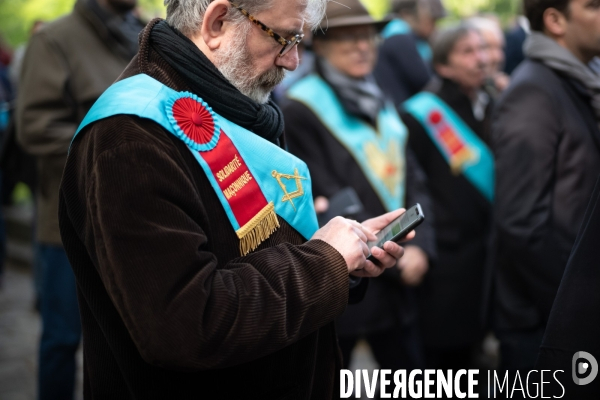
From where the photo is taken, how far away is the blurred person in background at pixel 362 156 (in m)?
3.73

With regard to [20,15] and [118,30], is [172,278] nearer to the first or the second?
[118,30]

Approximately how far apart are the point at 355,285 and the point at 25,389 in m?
3.04

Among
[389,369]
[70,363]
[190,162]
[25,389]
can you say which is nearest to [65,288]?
[70,363]

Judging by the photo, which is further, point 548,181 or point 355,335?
point 355,335

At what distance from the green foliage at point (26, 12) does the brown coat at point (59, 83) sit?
6.72 m

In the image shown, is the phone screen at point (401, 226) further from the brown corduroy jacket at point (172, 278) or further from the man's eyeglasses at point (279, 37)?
the man's eyeglasses at point (279, 37)

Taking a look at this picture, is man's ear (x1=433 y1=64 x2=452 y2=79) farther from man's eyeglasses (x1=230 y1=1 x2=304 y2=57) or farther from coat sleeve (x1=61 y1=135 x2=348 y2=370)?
coat sleeve (x1=61 y1=135 x2=348 y2=370)

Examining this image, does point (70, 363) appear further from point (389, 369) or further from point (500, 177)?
point (500, 177)

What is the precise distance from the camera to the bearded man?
5.25 feet

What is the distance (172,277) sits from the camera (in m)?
1.59

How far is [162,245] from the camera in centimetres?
159

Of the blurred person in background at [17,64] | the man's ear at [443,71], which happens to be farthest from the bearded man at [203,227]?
the man's ear at [443,71]

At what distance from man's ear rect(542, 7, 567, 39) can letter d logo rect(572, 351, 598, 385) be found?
191cm

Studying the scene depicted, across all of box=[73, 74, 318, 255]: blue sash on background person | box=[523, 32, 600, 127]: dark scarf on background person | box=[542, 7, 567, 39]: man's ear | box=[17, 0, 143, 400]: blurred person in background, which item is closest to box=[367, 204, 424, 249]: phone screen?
box=[73, 74, 318, 255]: blue sash on background person
